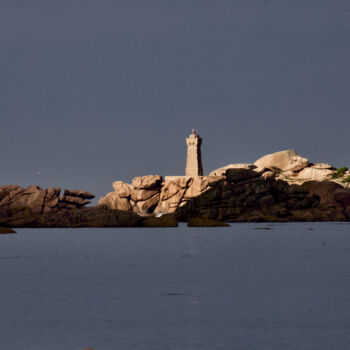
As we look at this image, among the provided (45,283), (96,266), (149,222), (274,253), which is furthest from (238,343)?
(149,222)

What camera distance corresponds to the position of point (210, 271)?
3509 cm

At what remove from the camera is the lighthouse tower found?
16812 centimetres

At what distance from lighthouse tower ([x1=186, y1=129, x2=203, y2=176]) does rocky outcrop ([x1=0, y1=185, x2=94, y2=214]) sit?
35.0 m

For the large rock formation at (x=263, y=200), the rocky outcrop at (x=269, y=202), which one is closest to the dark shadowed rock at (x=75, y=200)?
the large rock formation at (x=263, y=200)

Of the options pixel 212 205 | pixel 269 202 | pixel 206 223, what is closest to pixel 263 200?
pixel 269 202

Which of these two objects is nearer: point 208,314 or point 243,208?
point 208,314

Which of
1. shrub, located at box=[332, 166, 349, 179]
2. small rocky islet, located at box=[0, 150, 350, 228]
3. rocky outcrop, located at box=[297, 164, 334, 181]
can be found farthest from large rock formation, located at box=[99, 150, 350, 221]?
rocky outcrop, located at box=[297, 164, 334, 181]

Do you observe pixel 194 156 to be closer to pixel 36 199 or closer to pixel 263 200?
pixel 263 200

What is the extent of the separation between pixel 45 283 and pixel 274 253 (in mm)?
26065

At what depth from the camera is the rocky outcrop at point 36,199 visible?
13900 centimetres

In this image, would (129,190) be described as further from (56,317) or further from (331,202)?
(56,317)

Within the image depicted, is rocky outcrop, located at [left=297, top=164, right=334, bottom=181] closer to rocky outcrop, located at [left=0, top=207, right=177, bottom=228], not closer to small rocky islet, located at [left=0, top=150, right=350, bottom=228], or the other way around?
small rocky islet, located at [left=0, top=150, right=350, bottom=228]

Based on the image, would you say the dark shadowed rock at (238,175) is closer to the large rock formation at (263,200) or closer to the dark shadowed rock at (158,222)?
the large rock formation at (263,200)

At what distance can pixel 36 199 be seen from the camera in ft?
456
